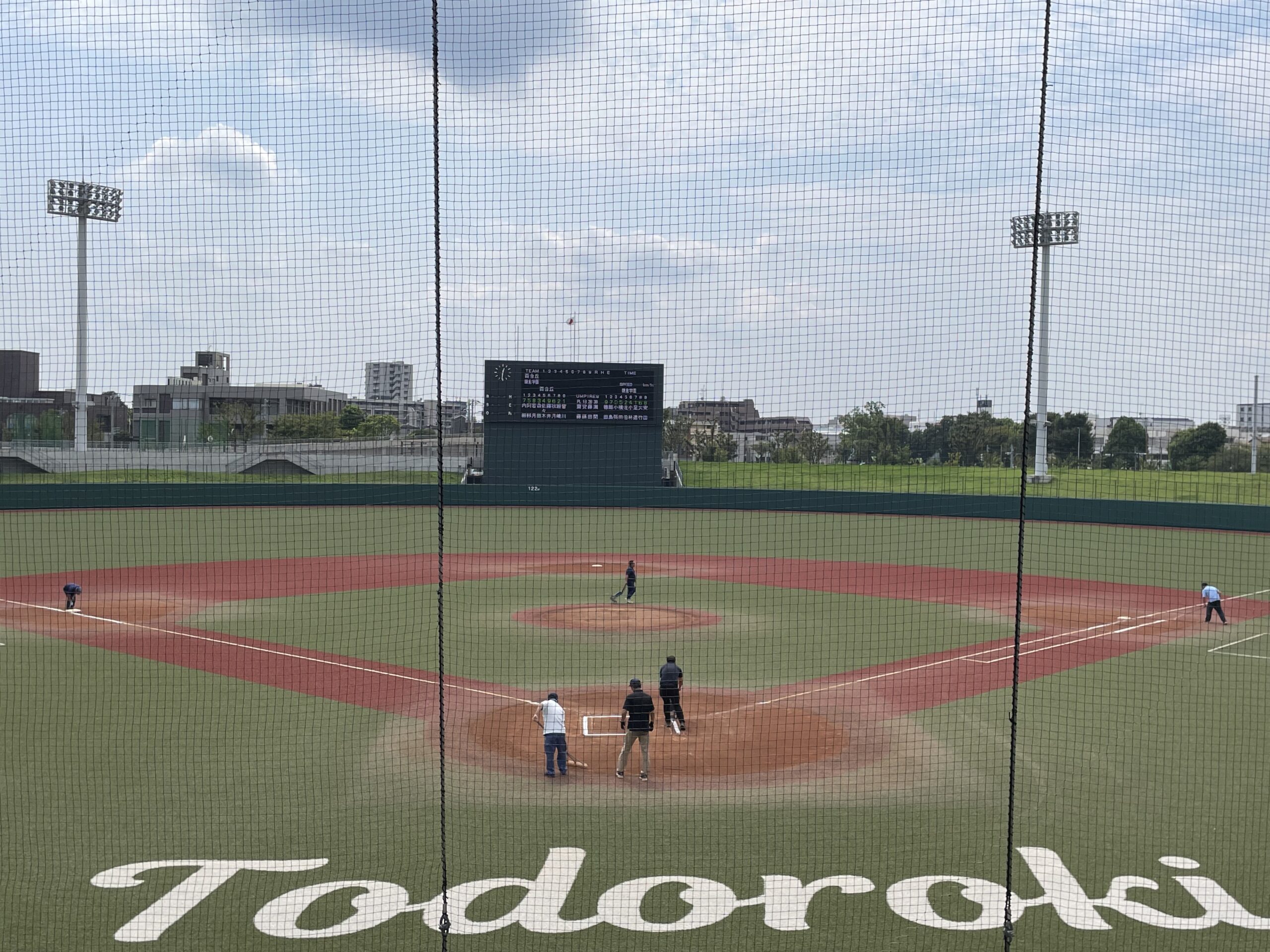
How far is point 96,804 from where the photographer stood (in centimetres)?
1066

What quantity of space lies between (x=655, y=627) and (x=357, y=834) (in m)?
11.1

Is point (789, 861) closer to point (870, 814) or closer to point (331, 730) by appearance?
point (870, 814)

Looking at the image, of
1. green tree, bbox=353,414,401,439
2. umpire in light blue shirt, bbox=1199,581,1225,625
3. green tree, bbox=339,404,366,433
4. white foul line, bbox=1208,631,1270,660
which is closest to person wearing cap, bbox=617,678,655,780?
white foul line, bbox=1208,631,1270,660

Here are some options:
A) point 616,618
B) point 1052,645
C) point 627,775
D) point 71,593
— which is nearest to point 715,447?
point 616,618

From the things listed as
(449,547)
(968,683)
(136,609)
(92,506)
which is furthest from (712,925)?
(92,506)

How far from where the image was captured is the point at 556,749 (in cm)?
1158

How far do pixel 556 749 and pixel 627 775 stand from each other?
854mm

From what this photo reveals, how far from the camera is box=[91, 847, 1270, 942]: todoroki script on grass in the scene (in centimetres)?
831

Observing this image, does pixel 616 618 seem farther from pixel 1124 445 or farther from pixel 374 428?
pixel 1124 445

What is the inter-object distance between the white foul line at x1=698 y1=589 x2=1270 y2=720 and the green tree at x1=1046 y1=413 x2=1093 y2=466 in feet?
81.8

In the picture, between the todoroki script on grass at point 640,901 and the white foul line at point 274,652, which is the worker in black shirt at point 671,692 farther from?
the todoroki script on grass at point 640,901

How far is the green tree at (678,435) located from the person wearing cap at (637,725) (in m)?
38.2

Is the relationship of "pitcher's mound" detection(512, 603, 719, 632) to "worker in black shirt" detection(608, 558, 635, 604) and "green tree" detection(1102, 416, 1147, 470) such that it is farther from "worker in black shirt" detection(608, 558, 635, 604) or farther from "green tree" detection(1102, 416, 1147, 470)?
"green tree" detection(1102, 416, 1147, 470)

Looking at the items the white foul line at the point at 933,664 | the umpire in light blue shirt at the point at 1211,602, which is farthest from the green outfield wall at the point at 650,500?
the umpire in light blue shirt at the point at 1211,602
